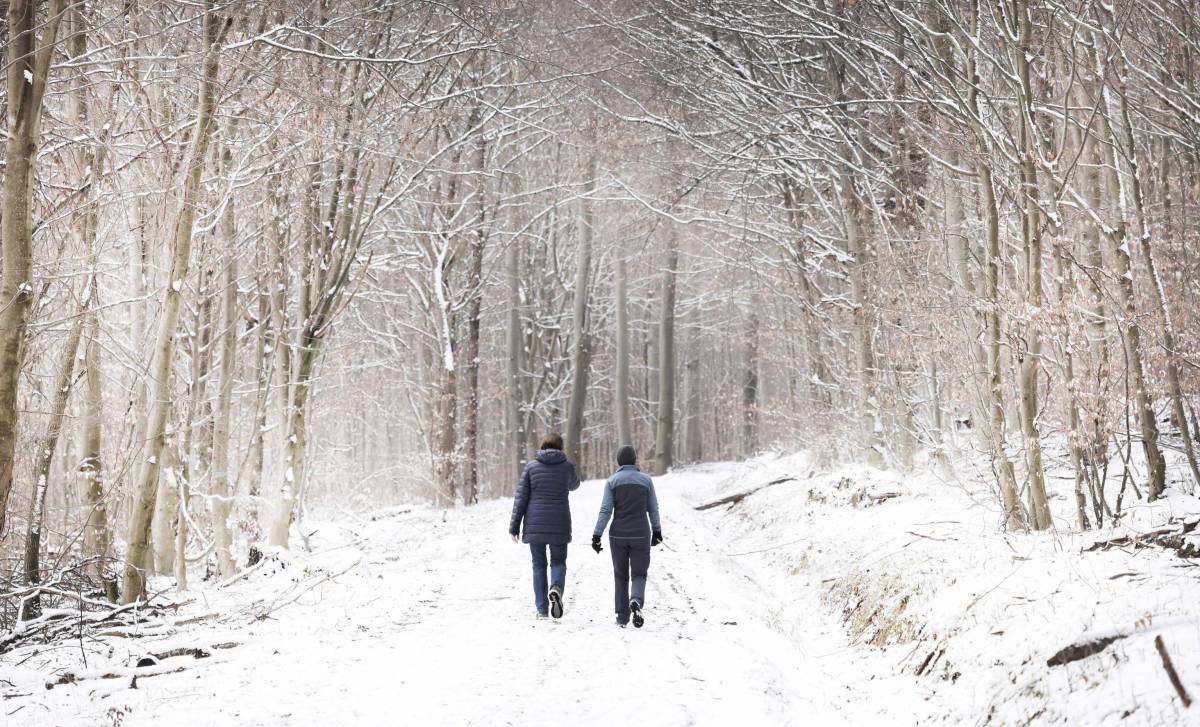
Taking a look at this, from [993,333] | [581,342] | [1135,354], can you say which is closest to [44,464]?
[993,333]

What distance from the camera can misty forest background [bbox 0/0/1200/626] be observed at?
301 inches

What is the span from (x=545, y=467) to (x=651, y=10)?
28.3 ft

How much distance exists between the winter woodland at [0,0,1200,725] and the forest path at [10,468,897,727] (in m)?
0.06

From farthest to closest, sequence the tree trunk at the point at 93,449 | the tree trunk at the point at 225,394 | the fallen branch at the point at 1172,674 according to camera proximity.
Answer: the tree trunk at the point at 225,394 < the tree trunk at the point at 93,449 < the fallen branch at the point at 1172,674

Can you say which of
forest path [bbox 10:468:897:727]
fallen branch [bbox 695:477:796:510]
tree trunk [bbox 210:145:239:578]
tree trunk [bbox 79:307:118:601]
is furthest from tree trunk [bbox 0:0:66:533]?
fallen branch [bbox 695:477:796:510]

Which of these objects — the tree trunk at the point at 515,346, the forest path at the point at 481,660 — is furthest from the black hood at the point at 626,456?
the tree trunk at the point at 515,346

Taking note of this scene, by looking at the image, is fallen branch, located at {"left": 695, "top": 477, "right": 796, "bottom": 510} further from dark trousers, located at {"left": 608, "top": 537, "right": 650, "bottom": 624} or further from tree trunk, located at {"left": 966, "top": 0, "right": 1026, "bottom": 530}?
dark trousers, located at {"left": 608, "top": 537, "right": 650, "bottom": 624}

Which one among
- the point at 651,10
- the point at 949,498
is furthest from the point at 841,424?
the point at 651,10

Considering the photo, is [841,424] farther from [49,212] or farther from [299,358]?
[49,212]

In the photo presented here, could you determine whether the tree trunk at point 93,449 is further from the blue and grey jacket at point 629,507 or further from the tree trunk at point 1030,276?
the tree trunk at point 1030,276

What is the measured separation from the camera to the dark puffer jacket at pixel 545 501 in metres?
8.30

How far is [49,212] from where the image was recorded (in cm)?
812

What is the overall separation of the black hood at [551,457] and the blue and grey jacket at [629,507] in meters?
0.81

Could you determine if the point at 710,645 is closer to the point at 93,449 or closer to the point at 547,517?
the point at 547,517
